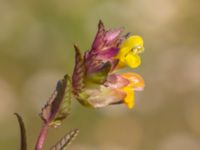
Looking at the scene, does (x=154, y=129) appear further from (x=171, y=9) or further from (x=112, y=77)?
(x=112, y=77)

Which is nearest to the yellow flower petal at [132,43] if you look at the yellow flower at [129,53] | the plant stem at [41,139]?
the yellow flower at [129,53]

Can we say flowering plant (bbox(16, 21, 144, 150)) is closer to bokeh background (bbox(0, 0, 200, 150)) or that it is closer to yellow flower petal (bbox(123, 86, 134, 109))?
yellow flower petal (bbox(123, 86, 134, 109))

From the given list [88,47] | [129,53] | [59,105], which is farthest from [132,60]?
[88,47]

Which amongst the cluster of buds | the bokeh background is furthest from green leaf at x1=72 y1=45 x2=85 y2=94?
the bokeh background

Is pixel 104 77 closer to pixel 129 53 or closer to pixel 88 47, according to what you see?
pixel 129 53

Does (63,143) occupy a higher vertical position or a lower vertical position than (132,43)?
lower

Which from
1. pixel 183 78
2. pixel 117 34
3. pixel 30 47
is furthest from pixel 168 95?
pixel 117 34

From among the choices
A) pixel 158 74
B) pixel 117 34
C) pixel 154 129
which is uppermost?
pixel 117 34
